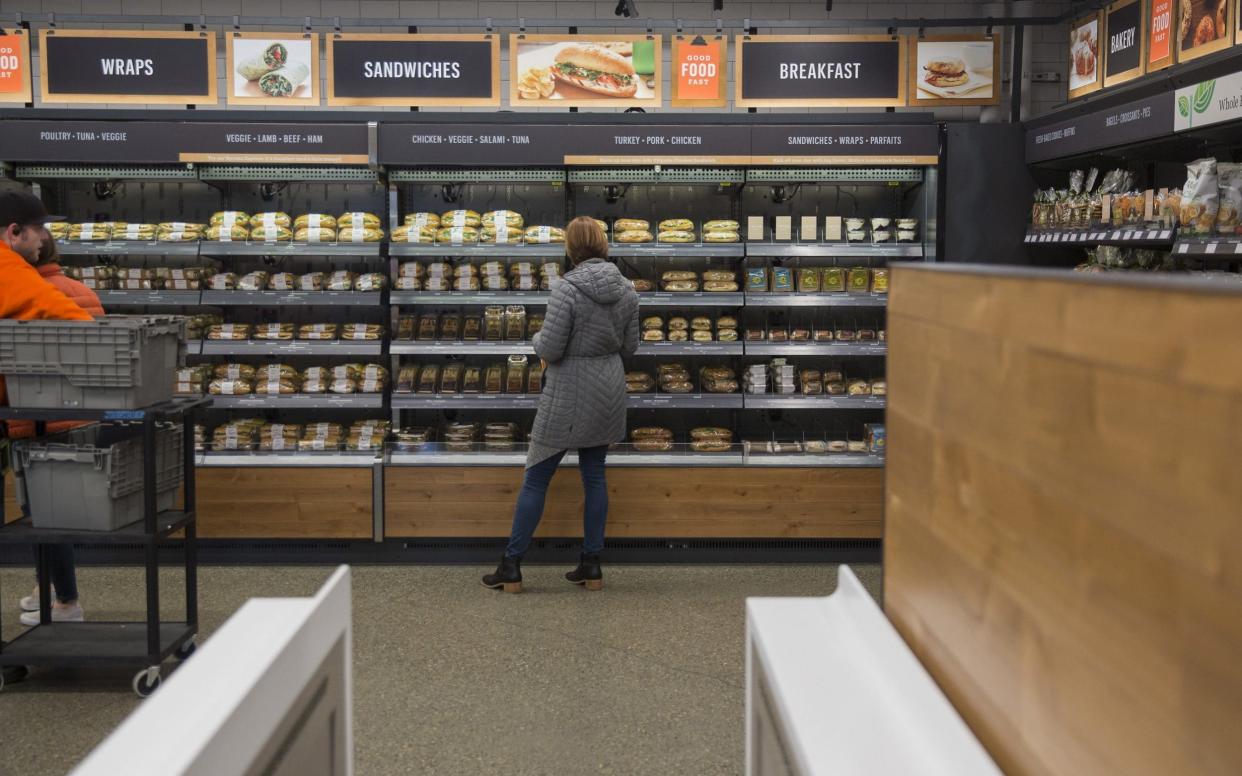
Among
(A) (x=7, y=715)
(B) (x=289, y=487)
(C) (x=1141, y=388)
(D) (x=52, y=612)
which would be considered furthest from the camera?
(B) (x=289, y=487)

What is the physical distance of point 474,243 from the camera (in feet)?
18.8

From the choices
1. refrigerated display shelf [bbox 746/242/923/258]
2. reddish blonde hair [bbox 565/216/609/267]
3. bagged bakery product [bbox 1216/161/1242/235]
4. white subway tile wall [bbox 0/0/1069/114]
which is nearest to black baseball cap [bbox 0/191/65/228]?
reddish blonde hair [bbox 565/216/609/267]

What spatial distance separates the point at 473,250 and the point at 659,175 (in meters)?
1.13

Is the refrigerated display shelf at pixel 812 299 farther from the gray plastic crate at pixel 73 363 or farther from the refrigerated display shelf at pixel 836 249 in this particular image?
the gray plastic crate at pixel 73 363

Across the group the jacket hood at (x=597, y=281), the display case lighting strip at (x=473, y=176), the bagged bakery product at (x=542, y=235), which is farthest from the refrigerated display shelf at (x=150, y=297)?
the jacket hood at (x=597, y=281)

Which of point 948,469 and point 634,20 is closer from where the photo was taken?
point 948,469

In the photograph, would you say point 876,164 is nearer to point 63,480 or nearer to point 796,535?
point 796,535

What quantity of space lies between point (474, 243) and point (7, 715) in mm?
3160

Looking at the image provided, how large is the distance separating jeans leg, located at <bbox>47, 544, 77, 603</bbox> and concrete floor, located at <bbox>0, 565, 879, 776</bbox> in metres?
0.37

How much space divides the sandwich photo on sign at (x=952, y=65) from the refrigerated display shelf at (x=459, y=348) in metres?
2.57

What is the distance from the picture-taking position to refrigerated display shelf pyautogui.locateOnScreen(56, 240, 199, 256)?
5676 millimetres

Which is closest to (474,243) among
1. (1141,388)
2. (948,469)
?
(948,469)

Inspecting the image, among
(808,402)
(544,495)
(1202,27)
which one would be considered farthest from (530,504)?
(1202,27)

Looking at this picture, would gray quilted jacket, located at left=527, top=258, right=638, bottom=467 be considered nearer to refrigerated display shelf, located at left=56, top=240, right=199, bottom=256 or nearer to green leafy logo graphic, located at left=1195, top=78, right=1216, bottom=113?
refrigerated display shelf, located at left=56, top=240, right=199, bottom=256
